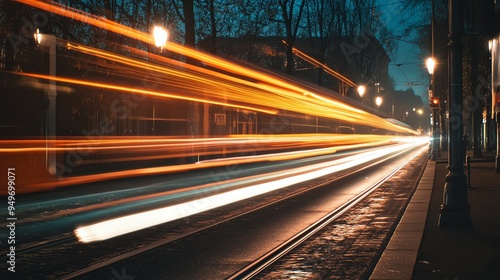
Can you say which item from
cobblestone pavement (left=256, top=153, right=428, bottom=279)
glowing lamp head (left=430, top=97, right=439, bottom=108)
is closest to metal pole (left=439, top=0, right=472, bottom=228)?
cobblestone pavement (left=256, top=153, right=428, bottom=279)

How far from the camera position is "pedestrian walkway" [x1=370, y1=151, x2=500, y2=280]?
780 centimetres

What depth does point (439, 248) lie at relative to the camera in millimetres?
9445

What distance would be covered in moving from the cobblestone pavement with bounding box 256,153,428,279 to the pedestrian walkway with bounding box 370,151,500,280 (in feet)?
0.83

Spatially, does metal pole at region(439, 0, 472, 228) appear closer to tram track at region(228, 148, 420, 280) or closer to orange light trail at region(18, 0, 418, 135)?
tram track at region(228, 148, 420, 280)

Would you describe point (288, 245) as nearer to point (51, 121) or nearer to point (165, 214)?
point (165, 214)

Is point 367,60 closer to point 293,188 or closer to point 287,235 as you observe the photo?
point 293,188

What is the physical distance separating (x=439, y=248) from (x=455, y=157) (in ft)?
8.31

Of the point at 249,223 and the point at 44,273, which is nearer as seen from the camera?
the point at 44,273

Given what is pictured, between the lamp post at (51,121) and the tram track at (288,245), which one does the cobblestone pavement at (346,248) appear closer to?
the tram track at (288,245)

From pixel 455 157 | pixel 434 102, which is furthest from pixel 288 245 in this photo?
pixel 434 102

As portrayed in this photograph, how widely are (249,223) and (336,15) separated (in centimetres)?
5436

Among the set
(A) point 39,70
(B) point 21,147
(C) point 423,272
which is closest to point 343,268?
(C) point 423,272

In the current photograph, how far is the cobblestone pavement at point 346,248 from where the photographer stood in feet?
26.2

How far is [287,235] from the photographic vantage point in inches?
434
